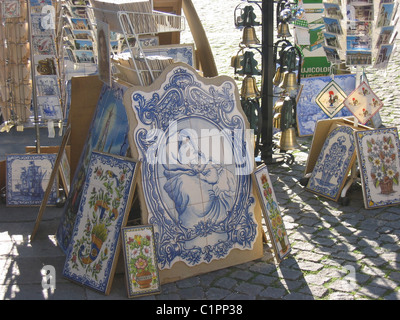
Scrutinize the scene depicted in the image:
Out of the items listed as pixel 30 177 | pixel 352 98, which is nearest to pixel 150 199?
pixel 30 177

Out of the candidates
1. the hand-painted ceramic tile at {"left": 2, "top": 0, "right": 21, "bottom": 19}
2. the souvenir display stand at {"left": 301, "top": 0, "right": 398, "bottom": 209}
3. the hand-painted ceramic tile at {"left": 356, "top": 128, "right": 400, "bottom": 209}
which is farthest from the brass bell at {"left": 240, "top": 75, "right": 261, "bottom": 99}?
the hand-painted ceramic tile at {"left": 2, "top": 0, "right": 21, "bottom": 19}

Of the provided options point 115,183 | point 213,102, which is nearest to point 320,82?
point 213,102

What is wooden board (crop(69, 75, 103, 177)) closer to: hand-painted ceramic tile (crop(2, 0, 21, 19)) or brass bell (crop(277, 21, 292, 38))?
hand-painted ceramic tile (crop(2, 0, 21, 19))

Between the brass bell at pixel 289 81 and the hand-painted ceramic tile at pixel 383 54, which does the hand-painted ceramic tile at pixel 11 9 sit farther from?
the hand-painted ceramic tile at pixel 383 54

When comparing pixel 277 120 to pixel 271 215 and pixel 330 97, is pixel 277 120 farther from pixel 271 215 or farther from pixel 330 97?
pixel 271 215

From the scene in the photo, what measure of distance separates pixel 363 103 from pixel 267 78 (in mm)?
1288

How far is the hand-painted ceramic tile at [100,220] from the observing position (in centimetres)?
477

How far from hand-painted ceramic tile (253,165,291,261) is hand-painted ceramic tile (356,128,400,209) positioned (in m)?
1.27

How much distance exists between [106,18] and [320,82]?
14.2 ft

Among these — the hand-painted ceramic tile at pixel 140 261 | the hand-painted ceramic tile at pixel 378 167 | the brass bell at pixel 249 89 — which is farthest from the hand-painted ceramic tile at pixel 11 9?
the hand-painted ceramic tile at pixel 378 167

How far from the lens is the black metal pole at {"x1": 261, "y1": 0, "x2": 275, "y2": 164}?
7.29 meters

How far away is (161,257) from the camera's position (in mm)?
4902

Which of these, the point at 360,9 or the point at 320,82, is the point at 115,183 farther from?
the point at 320,82

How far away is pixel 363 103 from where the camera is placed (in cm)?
659
